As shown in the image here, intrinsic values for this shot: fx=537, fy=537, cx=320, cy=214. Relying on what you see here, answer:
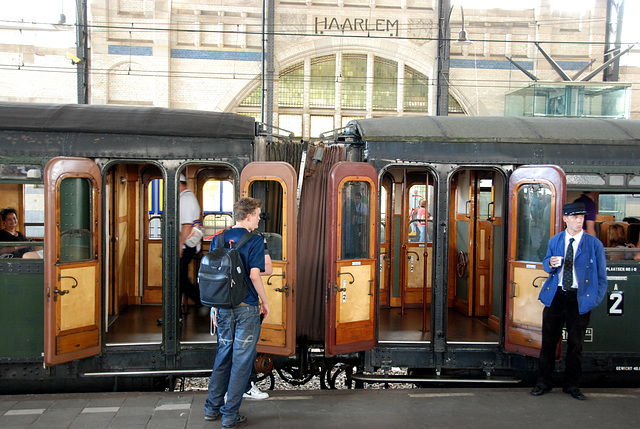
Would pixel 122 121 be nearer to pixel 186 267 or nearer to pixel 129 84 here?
pixel 186 267

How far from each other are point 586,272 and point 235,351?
10.7ft

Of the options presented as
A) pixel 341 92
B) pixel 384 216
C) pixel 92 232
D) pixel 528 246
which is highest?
pixel 341 92

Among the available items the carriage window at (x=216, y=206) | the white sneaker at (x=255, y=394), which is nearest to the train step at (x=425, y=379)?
the white sneaker at (x=255, y=394)

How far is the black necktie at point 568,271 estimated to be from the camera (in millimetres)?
5004

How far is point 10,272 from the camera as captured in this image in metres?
5.29

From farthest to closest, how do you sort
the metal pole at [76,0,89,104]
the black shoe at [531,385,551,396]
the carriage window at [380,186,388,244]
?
the metal pole at [76,0,89,104] → the carriage window at [380,186,388,244] → the black shoe at [531,385,551,396]

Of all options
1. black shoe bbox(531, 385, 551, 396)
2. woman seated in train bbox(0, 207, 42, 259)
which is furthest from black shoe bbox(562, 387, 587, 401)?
woman seated in train bbox(0, 207, 42, 259)

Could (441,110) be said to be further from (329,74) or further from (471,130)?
(471,130)

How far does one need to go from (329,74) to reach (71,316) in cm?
1534

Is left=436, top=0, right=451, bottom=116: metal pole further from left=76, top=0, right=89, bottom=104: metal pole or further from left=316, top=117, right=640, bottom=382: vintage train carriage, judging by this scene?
left=316, top=117, right=640, bottom=382: vintage train carriage

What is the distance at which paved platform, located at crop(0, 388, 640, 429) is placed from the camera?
4.46 m

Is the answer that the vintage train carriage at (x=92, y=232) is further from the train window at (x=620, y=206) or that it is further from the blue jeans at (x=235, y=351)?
the train window at (x=620, y=206)

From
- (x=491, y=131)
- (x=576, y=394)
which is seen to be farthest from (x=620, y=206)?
(x=576, y=394)

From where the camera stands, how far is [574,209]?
16.2 feet
